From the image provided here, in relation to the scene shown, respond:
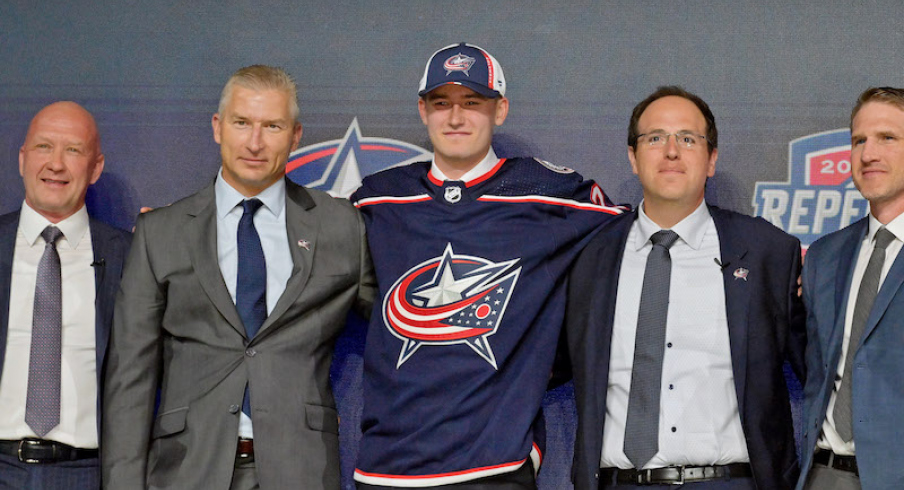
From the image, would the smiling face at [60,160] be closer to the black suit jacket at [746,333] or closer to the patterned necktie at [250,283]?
the patterned necktie at [250,283]

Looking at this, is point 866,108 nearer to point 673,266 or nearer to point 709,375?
point 673,266

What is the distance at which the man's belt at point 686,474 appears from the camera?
8.97ft

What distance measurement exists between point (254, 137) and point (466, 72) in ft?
2.28

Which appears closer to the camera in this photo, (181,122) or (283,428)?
(283,428)

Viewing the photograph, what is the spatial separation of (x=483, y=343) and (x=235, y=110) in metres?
1.05

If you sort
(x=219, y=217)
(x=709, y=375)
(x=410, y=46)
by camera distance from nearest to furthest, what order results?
1. (x=709, y=375)
2. (x=219, y=217)
3. (x=410, y=46)

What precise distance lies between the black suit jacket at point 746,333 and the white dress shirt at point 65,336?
60.4 inches

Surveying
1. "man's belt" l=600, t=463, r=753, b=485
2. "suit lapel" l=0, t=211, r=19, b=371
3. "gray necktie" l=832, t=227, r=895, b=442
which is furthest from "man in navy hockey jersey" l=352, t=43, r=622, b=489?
"suit lapel" l=0, t=211, r=19, b=371

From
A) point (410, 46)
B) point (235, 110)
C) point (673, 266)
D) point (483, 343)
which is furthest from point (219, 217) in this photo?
point (673, 266)

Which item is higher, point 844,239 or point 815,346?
point 844,239

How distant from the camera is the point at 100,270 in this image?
3.21 metres

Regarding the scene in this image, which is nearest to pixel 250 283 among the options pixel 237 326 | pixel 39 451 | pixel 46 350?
pixel 237 326

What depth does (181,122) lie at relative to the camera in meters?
3.84

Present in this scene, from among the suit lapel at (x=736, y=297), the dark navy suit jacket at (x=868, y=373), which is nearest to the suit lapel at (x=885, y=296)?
the dark navy suit jacket at (x=868, y=373)
